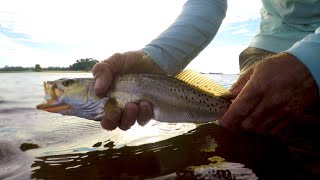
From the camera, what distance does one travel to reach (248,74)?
328cm

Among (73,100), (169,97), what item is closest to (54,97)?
(73,100)

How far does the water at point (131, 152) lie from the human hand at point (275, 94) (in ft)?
1.17

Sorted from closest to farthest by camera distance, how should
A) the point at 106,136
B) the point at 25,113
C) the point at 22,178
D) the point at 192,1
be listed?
the point at 22,178, the point at 106,136, the point at 192,1, the point at 25,113

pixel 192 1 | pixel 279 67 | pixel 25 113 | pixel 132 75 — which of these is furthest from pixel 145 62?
pixel 25 113

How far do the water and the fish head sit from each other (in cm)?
38

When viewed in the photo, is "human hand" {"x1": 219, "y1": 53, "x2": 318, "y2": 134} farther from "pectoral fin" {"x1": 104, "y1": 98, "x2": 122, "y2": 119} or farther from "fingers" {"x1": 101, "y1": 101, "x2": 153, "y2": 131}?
"pectoral fin" {"x1": 104, "y1": 98, "x2": 122, "y2": 119}

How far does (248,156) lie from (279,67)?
89cm

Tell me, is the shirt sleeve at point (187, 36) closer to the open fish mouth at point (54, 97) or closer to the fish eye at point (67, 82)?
the fish eye at point (67, 82)

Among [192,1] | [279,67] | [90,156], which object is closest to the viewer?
[279,67]

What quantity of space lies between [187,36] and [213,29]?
1.56ft

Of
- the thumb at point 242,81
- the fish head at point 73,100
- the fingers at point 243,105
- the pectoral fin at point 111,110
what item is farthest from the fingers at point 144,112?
the fingers at point 243,105

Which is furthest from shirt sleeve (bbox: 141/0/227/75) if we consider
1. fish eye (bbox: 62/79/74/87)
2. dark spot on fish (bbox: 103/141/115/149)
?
dark spot on fish (bbox: 103/141/115/149)

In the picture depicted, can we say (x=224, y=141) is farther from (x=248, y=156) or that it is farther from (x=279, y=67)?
(x=279, y=67)

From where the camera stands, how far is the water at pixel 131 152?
9.52 feet
